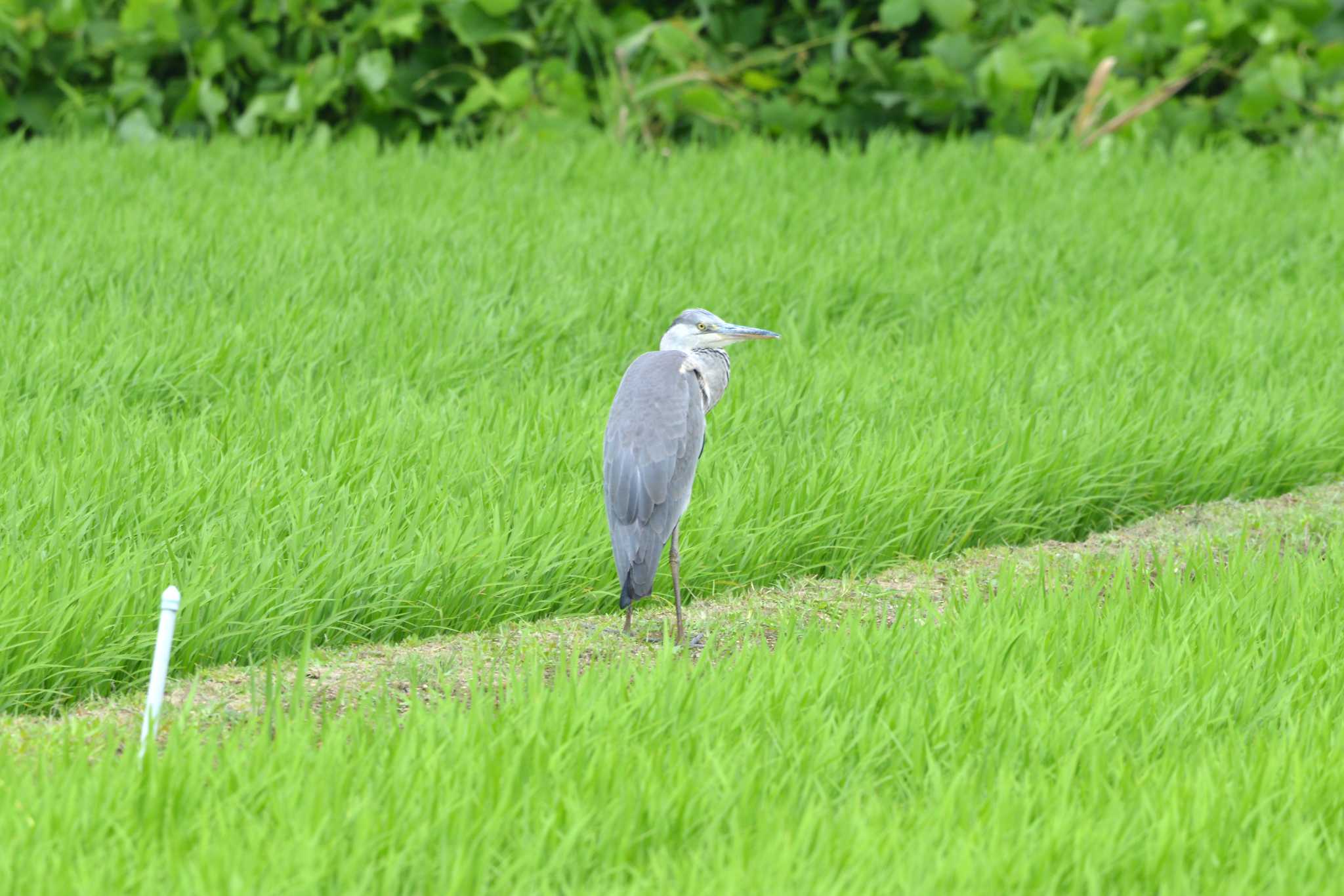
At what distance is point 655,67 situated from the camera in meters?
9.37

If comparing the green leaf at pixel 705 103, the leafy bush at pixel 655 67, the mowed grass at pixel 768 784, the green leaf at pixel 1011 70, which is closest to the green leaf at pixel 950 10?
the leafy bush at pixel 655 67

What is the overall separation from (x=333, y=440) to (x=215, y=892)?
2.23 meters

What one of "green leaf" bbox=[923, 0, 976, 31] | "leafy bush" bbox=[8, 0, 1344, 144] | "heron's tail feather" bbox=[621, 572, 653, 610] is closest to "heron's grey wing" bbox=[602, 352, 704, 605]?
"heron's tail feather" bbox=[621, 572, 653, 610]

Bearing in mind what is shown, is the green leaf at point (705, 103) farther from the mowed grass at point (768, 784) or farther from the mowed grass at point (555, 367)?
the mowed grass at point (768, 784)

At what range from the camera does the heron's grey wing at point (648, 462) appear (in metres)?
3.45

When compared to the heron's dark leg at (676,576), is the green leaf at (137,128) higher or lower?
lower

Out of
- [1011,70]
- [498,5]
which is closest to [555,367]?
[498,5]

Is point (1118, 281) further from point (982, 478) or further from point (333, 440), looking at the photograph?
point (333, 440)

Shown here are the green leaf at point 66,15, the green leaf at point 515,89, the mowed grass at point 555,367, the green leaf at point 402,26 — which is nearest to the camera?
the mowed grass at point 555,367

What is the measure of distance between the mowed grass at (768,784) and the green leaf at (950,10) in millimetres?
6364

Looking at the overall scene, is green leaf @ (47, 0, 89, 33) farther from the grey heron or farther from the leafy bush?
Result: the grey heron

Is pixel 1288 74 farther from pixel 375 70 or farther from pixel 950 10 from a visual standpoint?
pixel 375 70

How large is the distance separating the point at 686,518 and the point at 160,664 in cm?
185

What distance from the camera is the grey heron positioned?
3457 millimetres
